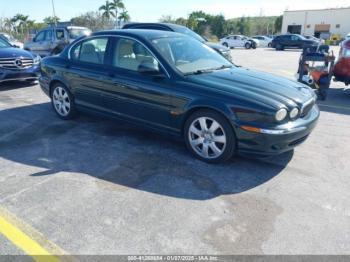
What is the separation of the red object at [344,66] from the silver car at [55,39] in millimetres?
9647

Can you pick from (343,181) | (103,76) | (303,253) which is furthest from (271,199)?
(103,76)

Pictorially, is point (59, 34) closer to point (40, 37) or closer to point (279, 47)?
point (40, 37)

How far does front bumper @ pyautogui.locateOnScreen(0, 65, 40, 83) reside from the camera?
8549 millimetres

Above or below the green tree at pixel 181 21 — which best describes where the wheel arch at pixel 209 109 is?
below

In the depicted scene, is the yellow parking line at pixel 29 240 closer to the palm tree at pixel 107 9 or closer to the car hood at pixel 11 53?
the car hood at pixel 11 53

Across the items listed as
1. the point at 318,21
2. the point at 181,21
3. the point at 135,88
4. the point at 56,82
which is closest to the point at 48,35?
the point at 56,82

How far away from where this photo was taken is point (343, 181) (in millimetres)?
3789

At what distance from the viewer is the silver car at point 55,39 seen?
45.5 feet

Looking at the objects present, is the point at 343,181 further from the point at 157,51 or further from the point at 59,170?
the point at 59,170

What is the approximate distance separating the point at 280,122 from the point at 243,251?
166cm

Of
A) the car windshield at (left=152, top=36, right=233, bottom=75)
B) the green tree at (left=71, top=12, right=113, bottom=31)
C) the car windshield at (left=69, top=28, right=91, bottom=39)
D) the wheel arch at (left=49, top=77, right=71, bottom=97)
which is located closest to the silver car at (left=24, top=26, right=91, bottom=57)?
the car windshield at (left=69, top=28, right=91, bottom=39)

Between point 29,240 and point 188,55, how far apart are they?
3.17 meters

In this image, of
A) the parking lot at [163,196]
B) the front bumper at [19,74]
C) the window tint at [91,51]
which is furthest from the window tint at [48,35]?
the parking lot at [163,196]

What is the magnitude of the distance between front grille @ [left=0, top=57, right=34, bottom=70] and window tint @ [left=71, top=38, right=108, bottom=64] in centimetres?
396
